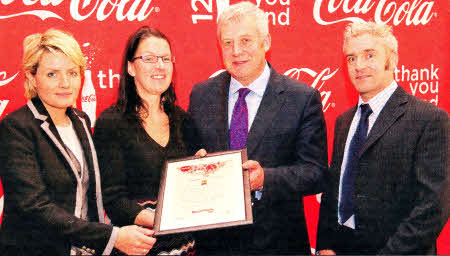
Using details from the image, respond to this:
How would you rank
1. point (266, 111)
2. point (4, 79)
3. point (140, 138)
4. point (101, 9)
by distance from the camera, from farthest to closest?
point (101, 9) < point (4, 79) < point (266, 111) < point (140, 138)

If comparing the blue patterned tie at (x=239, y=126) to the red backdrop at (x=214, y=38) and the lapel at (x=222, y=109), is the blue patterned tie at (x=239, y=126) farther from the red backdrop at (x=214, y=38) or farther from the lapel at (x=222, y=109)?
the red backdrop at (x=214, y=38)

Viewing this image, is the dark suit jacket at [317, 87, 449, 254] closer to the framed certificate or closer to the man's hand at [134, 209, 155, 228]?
the framed certificate

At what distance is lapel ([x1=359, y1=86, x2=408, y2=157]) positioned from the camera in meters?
2.10

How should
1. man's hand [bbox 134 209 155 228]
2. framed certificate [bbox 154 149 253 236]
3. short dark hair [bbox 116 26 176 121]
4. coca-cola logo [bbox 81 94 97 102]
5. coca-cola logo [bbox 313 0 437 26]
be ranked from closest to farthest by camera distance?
framed certificate [bbox 154 149 253 236], man's hand [bbox 134 209 155 228], short dark hair [bbox 116 26 176 121], coca-cola logo [bbox 81 94 97 102], coca-cola logo [bbox 313 0 437 26]

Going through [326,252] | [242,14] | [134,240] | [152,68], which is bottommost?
[326,252]

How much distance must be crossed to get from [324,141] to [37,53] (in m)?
1.73

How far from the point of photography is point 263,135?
7.35ft

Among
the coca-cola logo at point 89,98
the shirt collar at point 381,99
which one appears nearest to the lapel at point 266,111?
the shirt collar at point 381,99

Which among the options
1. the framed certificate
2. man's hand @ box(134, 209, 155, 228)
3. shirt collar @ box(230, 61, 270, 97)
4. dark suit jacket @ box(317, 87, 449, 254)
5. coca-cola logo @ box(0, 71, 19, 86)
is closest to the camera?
the framed certificate

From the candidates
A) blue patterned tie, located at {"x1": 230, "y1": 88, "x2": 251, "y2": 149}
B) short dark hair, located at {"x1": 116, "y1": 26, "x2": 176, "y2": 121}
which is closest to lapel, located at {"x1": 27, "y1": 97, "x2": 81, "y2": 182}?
short dark hair, located at {"x1": 116, "y1": 26, "x2": 176, "y2": 121}

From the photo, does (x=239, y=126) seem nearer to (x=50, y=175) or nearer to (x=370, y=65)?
(x=370, y=65)

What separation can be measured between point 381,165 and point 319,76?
66.8 inches

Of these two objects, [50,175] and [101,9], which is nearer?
[50,175]

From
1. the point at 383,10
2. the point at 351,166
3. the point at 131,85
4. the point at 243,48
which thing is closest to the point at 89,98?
the point at 131,85
